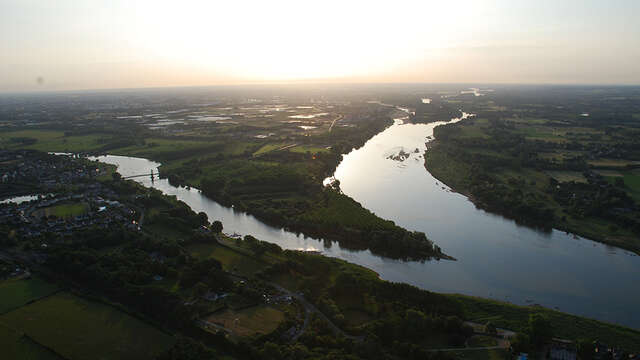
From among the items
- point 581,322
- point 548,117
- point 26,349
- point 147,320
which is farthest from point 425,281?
point 548,117

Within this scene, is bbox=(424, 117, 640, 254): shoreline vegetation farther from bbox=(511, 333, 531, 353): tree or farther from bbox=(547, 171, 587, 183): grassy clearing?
bbox=(511, 333, 531, 353): tree

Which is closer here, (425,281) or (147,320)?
(147,320)

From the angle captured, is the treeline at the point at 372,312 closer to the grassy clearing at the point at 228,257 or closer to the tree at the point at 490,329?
the tree at the point at 490,329

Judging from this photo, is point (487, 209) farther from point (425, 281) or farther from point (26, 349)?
point (26, 349)

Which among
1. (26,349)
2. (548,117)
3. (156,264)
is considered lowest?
(26,349)

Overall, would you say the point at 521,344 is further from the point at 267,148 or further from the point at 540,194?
the point at 267,148

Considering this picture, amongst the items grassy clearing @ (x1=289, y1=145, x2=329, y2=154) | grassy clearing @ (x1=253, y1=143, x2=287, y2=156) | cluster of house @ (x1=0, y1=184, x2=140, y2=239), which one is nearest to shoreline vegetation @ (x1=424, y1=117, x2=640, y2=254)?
grassy clearing @ (x1=289, y1=145, x2=329, y2=154)

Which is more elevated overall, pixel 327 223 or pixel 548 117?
pixel 548 117
